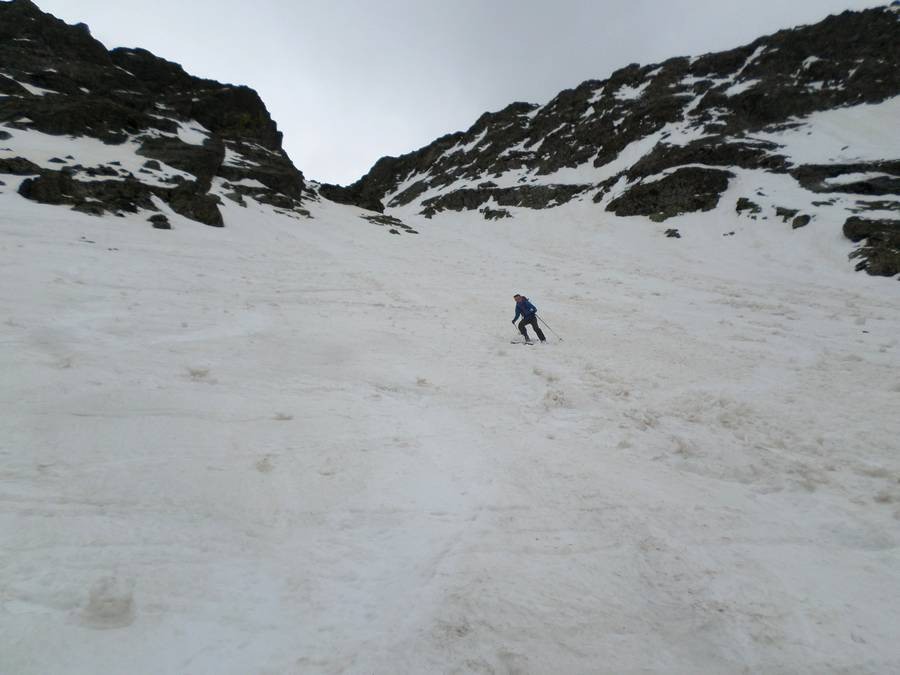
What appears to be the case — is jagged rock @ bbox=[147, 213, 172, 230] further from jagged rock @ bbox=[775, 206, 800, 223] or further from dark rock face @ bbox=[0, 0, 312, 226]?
jagged rock @ bbox=[775, 206, 800, 223]

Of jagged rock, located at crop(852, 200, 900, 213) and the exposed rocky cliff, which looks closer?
jagged rock, located at crop(852, 200, 900, 213)

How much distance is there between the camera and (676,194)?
38.3m

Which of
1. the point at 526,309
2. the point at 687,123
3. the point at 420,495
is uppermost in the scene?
the point at 687,123

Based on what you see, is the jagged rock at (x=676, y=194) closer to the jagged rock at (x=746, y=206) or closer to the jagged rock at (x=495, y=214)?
the jagged rock at (x=746, y=206)

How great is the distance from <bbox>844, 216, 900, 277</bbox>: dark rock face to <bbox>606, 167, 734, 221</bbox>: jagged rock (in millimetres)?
12274

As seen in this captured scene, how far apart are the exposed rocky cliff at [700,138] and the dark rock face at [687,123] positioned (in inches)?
6.5

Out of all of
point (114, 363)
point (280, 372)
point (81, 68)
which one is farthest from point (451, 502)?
point (81, 68)

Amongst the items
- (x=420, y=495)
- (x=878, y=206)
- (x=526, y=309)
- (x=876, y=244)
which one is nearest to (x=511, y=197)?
(x=878, y=206)

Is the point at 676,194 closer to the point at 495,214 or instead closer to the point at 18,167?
the point at 495,214

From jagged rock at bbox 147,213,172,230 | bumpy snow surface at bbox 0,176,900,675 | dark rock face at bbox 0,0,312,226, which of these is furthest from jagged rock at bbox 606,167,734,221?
jagged rock at bbox 147,213,172,230

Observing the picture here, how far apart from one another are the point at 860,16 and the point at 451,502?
8247cm

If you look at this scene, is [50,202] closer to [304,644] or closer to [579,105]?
[304,644]

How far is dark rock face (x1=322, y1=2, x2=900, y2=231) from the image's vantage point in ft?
133

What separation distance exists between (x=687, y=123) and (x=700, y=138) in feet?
22.5
